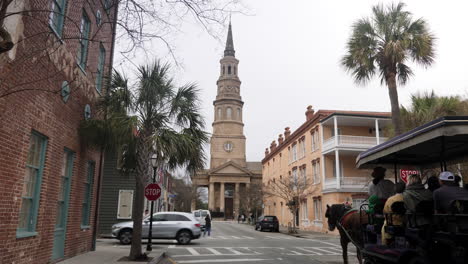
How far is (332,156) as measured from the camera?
109 ft

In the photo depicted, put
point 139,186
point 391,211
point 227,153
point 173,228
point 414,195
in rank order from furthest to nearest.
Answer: point 227,153 < point 173,228 < point 139,186 < point 391,211 < point 414,195

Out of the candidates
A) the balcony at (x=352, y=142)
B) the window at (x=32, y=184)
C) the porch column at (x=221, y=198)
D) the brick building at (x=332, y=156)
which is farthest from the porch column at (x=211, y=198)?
the window at (x=32, y=184)

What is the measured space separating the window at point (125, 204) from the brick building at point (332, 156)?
16.6 metres

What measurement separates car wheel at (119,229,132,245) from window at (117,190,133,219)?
5419mm

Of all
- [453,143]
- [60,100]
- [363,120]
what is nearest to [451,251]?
[453,143]

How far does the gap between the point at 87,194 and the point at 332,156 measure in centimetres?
2477

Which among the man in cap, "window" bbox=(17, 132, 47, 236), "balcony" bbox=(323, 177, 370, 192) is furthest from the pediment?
the man in cap

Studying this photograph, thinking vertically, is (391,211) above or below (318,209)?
above

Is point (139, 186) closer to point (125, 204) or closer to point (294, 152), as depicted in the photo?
point (125, 204)

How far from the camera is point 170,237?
18.8 metres

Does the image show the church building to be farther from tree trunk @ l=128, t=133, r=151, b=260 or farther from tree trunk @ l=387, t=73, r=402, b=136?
tree trunk @ l=128, t=133, r=151, b=260

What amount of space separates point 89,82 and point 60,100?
2606 millimetres

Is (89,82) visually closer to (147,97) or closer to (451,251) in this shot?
(147,97)

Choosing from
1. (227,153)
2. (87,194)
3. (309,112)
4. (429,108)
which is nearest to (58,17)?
(87,194)
